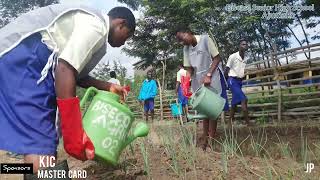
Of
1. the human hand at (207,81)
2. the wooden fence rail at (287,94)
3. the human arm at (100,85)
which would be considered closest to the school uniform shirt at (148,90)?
the wooden fence rail at (287,94)

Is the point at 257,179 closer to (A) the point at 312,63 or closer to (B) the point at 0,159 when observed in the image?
(B) the point at 0,159

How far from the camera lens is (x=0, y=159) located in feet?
15.0

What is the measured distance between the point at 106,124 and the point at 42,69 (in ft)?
1.09

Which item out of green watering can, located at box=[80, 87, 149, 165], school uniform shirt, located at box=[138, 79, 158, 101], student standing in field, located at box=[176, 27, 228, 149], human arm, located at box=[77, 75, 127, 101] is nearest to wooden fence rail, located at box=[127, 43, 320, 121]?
school uniform shirt, located at box=[138, 79, 158, 101]

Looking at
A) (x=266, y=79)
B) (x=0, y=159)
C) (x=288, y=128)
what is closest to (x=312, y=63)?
(x=266, y=79)

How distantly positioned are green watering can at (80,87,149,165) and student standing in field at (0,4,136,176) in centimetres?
12

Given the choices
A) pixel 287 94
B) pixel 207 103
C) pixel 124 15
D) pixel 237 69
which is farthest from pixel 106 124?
pixel 287 94

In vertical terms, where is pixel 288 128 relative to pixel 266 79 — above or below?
below

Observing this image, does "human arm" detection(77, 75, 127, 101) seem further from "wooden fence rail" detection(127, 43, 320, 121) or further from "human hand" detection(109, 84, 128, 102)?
"wooden fence rail" detection(127, 43, 320, 121)

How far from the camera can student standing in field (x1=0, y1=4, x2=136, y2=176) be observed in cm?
166

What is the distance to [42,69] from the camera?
69.6 inches

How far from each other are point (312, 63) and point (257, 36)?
977 centimetres

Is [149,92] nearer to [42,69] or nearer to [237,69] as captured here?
[237,69]

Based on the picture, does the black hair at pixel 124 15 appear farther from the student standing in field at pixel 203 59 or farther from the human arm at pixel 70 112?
the student standing in field at pixel 203 59
